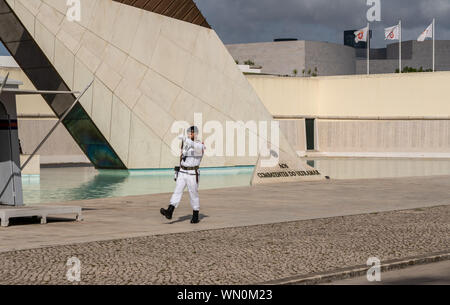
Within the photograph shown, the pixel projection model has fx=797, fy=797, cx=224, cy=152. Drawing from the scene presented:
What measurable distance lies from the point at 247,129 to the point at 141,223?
52.0 ft

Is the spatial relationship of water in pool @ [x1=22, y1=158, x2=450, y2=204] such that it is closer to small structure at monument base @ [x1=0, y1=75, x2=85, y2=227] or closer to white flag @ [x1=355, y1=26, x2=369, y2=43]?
small structure at monument base @ [x1=0, y1=75, x2=85, y2=227]

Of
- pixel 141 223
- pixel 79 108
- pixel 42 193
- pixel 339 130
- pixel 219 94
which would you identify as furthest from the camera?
pixel 339 130

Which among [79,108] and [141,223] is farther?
[79,108]

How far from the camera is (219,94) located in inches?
1168

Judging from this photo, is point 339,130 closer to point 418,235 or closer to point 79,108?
point 79,108

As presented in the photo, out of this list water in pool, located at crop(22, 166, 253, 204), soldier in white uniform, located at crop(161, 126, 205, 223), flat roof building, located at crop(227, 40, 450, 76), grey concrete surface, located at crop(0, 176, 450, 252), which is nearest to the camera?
grey concrete surface, located at crop(0, 176, 450, 252)

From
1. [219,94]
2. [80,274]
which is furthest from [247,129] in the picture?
[80,274]

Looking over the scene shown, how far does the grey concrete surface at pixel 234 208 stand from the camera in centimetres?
1257

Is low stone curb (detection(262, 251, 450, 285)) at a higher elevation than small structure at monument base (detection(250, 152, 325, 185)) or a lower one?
lower

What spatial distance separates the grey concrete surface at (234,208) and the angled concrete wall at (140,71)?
439cm

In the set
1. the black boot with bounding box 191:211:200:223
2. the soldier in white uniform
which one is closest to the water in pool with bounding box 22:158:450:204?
the black boot with bounding box 191:211:200:223

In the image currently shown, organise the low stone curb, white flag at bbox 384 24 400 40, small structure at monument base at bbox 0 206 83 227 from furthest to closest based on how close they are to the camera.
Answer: white flag at bbox 384 24 400 40, small structure at monument base at bbox 0 206 83 227, the low stone curb

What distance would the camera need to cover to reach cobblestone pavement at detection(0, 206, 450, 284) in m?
8.80

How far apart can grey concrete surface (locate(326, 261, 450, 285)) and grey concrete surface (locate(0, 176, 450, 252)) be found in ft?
14.1
